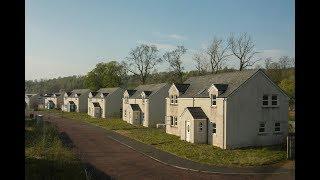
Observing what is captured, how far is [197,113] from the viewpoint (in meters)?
33.4

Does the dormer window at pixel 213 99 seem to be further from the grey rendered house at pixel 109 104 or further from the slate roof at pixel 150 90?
the grey rendered house at pixel 109 104

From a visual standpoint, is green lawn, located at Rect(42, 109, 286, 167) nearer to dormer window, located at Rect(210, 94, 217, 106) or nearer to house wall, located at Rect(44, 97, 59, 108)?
dormer window, located at Rect(210, 94, 217, 106)

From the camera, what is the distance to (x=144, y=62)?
8519cm

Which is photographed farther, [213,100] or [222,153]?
[213,100]

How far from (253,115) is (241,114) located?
128cm

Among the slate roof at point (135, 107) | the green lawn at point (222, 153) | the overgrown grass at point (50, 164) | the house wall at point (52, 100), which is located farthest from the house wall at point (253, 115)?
the house wall at point (52, 100)

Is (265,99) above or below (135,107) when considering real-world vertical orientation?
above

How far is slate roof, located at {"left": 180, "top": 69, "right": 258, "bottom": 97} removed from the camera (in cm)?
3083

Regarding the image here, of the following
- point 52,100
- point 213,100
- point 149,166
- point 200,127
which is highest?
point 213,100

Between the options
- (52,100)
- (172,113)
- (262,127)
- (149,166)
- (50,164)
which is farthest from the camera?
(52,100)

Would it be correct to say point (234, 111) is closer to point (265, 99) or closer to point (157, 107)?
Answer: point (265, 99)

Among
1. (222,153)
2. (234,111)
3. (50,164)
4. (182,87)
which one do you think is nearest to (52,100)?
(182,87)
